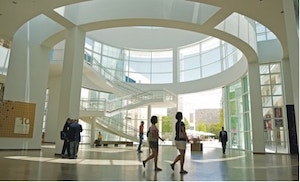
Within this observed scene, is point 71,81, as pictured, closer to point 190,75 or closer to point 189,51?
point 190,75

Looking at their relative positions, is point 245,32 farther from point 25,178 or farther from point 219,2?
point 25,178

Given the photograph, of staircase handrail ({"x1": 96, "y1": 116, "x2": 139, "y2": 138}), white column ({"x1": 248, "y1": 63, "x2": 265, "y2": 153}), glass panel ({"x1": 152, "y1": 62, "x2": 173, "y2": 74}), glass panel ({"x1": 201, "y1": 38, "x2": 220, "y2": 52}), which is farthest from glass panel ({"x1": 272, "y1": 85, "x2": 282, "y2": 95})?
glass panel ({"x1": 152, "y1": 62, "x2": 173, "y2": 74})

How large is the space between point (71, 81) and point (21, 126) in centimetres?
406

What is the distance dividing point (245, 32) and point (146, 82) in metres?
17.7

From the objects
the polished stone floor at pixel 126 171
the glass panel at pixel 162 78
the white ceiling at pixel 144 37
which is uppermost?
the white ceiling at pixel 144 37

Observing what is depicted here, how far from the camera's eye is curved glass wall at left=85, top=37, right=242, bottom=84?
86.5 ft

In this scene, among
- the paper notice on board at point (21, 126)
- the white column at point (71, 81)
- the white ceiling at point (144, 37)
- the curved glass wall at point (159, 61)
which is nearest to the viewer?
the white column at point (71, 81)

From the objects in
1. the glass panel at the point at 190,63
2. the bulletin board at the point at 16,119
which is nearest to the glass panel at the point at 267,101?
the glass panel at the point at 190,63

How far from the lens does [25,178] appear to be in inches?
187

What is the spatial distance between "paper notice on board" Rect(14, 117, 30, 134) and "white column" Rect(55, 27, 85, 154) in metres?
2.86

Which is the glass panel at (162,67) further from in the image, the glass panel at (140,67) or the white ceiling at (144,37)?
the white ceiling at (144,37)

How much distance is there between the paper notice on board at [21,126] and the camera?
12547 millimetres

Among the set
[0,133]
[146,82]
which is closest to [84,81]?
[146,82]

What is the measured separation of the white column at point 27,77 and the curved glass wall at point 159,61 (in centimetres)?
1122
